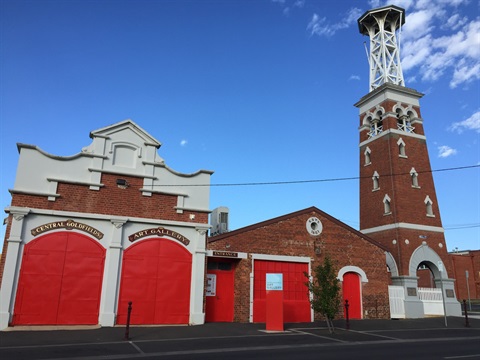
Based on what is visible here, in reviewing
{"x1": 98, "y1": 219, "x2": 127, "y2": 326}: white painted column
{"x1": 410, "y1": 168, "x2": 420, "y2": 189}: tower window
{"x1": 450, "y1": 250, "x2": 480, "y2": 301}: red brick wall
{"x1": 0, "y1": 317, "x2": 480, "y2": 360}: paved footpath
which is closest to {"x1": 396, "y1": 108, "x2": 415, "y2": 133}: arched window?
{"x1": 410, "y1": 168, "x2": 420, "y2": 189}: tower window

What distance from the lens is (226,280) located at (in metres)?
17.7

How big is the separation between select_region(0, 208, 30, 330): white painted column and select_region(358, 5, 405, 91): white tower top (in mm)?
25630

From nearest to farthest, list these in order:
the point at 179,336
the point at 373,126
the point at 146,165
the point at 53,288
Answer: the point at 179,336, the point at 53,288, the point at 146,165, the point at 373,126

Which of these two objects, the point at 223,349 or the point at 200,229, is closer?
the point at 223,349

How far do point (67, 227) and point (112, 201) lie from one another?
193cm

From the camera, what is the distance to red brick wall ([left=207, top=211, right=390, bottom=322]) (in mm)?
17531

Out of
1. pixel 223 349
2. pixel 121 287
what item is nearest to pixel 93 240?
pixel 121 287

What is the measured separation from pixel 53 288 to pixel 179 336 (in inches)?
204

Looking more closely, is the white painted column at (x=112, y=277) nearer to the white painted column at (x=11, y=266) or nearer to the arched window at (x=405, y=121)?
the white painted column at (x=11, y=266)

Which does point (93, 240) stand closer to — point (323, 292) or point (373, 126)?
point (323, 292)

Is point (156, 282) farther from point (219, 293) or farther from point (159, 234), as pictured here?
point (219, 293)

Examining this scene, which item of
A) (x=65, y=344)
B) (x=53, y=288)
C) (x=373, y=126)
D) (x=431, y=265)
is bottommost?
(x=65, y=344)

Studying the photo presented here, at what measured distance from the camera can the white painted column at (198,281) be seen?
1585 cm

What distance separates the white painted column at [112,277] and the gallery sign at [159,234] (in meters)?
0.58
